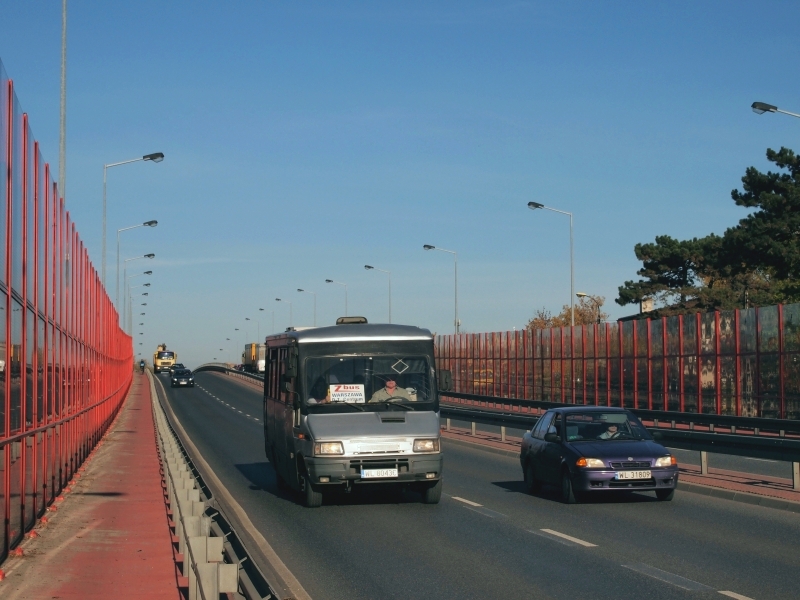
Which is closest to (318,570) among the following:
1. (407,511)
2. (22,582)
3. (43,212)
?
(22,582)

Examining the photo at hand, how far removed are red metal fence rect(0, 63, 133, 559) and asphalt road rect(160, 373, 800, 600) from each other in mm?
2692

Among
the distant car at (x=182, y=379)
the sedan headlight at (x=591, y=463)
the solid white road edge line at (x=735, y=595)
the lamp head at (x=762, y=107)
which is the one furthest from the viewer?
the distant car at (x=182, y=379)

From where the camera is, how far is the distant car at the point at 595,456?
1652 cm

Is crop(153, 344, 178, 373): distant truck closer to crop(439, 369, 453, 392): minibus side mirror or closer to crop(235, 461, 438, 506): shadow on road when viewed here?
crop(235, 461, 438, 506): shadow on road

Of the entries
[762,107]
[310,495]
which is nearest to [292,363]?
[310,495]

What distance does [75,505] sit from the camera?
16.0m

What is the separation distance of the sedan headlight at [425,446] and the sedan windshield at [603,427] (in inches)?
87.4

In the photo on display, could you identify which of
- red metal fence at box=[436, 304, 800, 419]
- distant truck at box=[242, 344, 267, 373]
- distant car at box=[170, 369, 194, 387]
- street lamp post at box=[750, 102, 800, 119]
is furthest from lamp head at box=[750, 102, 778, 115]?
distant truck at box=[242, 344, 267, 373]

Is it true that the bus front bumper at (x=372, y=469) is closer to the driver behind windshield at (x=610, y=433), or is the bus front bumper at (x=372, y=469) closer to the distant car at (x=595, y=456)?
the distant car at (x=595, y=456)

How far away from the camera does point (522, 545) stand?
1251cm

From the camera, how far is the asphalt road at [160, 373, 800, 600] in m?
9.86

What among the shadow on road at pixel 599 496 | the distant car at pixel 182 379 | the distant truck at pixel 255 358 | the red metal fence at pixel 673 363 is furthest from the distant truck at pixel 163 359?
the shadow on road at pixel 599 496

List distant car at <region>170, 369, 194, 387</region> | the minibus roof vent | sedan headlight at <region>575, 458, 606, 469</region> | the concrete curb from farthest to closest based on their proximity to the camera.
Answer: distant car at <region>170, 369, 194, 387</region> < the minibus roof vent < sedan headlight at <region>575, 458, 606, 469</region> < the concrete curb

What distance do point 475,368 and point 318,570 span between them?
174ft
